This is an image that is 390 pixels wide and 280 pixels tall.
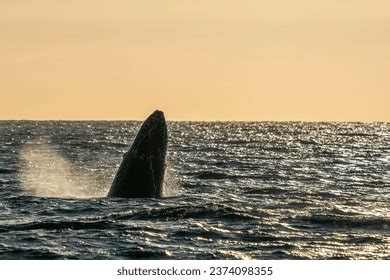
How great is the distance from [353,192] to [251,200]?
17.7 feet

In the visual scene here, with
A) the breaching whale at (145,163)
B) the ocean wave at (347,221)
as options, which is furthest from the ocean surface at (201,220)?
the breaching whale at (145,163)

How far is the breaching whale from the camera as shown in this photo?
87.0 ft

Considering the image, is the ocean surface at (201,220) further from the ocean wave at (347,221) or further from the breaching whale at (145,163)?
the breaching whale at (145,163)

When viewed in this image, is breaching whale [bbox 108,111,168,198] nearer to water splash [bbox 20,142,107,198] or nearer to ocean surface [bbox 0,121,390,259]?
ocean surface [bbox 0,121,390,259]

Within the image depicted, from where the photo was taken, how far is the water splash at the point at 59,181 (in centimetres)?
3181

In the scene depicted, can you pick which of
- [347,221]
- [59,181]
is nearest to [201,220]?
[347,221]

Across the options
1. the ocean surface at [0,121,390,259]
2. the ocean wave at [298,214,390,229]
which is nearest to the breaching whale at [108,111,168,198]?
the ocean surface at [0,121,390,259]

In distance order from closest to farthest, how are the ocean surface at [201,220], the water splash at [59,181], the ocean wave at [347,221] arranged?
1. the ocean surface at [201,220]
2. the ocean wave at [347,221]
3. the water splash at [59,181]

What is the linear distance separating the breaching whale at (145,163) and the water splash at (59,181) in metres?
3.23

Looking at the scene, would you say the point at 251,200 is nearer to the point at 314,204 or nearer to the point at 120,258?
the point at 314,204

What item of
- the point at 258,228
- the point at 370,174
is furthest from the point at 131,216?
the point at 370,174

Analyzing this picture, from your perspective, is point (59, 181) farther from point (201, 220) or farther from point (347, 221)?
point (347, 221)

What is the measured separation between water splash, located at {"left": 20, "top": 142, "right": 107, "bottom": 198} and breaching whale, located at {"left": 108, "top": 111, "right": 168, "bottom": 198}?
10.6 feet
